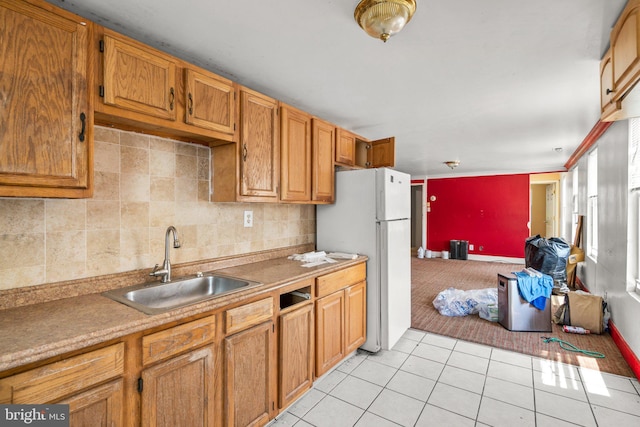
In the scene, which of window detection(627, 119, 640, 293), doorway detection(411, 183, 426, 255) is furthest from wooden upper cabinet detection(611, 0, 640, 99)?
doorway detection(411, 183, 426, 255)

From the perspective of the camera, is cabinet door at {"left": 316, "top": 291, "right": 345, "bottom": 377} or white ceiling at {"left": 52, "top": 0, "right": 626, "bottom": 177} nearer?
white ceiling at {"left": 52, "top": 0, "right": 626, "bottom": 177}

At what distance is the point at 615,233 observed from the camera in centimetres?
288

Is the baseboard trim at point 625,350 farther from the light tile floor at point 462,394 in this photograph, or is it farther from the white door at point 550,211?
the white door at point 550,211

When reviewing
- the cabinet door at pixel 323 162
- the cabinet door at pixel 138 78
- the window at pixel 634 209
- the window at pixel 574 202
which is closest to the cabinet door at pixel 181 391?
the cabinet door at pixel 138 78

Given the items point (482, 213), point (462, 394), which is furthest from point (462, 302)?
point (482, 213)

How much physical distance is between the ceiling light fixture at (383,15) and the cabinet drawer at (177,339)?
1.62m

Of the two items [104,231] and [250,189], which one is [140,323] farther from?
[250,189]

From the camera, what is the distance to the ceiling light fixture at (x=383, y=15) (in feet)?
4.50

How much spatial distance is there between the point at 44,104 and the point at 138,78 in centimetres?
43

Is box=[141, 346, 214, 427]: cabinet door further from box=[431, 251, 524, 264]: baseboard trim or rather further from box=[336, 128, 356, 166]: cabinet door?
box=[431, 251, 524, 264]: baseboard trim

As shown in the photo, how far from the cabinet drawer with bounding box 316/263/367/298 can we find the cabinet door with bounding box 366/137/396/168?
122 centimetres

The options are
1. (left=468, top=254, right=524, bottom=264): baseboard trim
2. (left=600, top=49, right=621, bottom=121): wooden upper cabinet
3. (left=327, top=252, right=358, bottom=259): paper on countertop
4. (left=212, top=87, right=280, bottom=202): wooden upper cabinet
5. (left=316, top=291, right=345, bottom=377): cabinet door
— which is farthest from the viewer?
(left=468, top=254, right=524, bottom=264): baseboard trim

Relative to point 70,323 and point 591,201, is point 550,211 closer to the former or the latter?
point 591,201

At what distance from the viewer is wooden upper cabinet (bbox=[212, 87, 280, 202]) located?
2.06m
